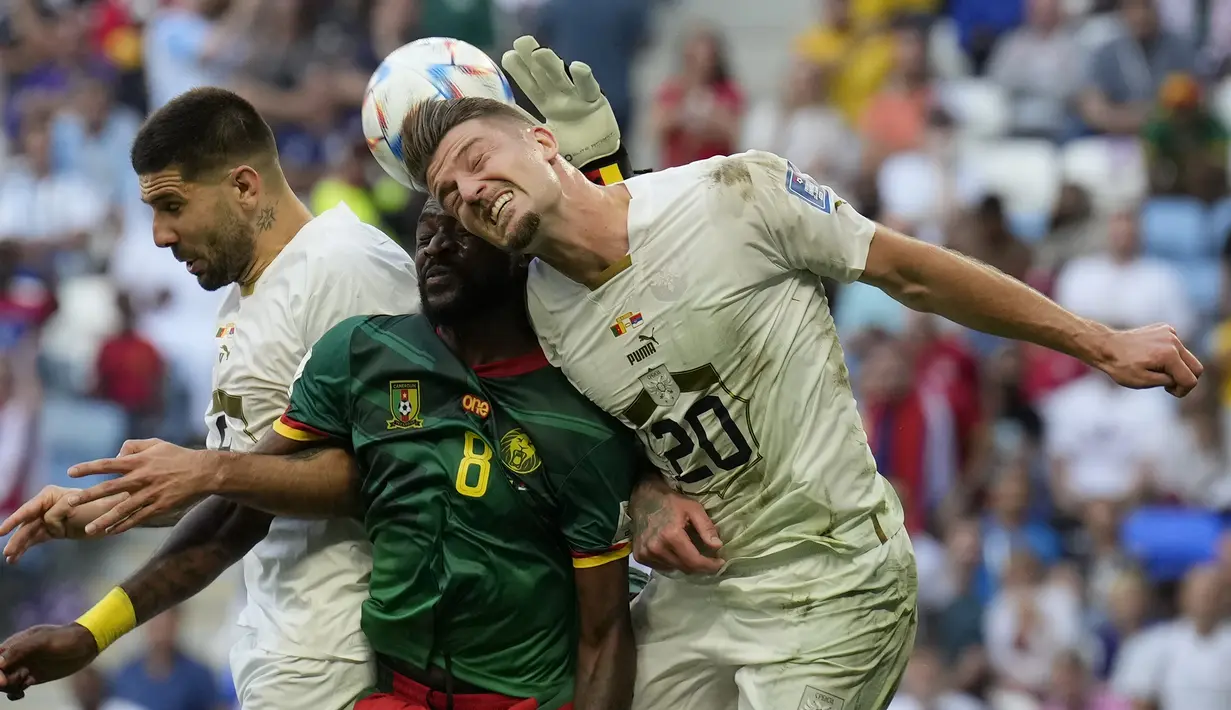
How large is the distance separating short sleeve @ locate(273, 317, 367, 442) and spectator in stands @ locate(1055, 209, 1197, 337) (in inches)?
228

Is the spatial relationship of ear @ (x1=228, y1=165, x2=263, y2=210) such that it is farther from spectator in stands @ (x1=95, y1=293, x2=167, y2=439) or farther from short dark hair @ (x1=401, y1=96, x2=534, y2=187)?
spectator in stands @ (x1=95, y1=293, x2=167, y2=439)

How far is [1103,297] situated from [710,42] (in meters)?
3.00

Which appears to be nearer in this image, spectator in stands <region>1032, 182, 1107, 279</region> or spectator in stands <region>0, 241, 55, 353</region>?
spectator in stands <region>1032, 182, 1107, 279</region>

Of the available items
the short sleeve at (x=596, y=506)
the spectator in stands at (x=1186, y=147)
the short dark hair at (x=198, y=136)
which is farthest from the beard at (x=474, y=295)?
the spectator in stands at (x=1186, y=147)

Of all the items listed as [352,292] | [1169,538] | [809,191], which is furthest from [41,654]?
[1169,538]

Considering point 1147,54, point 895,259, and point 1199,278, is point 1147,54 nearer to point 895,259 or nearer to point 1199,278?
point 1199,278

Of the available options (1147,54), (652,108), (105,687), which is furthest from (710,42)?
(105,687)

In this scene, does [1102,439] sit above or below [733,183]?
below

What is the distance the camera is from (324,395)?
3.73 m

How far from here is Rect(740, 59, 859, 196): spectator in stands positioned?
989 cm

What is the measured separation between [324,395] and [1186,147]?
705 centimetres

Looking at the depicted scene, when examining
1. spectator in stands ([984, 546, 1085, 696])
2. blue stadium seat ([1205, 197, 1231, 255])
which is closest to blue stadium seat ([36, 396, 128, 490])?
spectator in stands ([984, 546, 1085, 696])

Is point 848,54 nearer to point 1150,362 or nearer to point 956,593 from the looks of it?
point 956,593

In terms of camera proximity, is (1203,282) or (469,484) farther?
(1203,282)
